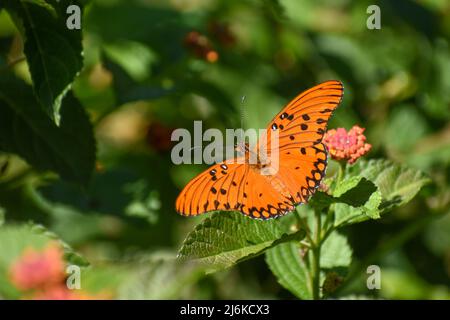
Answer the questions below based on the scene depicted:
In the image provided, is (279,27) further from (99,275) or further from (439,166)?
(99,275)

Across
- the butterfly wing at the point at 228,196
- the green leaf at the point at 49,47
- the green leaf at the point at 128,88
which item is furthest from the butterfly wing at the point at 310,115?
the green leaf at the point at 128,88

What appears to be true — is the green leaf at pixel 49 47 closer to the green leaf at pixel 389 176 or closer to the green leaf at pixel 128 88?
the green leaf at pixel 128 88

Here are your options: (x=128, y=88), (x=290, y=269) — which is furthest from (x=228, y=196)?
(x=128, y=88)

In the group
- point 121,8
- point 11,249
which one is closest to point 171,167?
point 121,8
